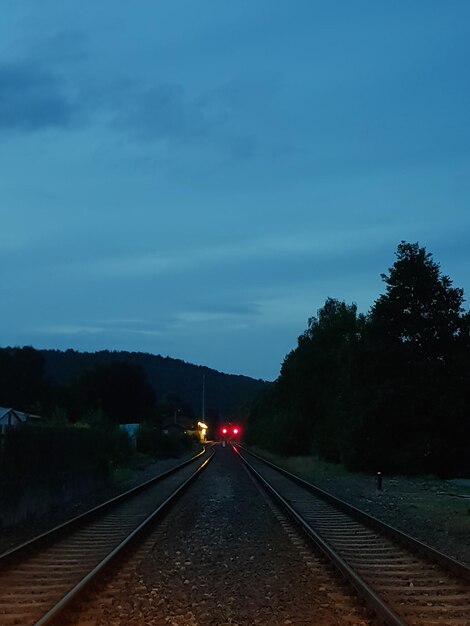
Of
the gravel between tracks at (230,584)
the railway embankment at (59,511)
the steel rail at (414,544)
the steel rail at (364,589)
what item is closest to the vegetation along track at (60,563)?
the gravel between tracks at (230,584)

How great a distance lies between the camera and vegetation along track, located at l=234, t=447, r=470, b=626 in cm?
802

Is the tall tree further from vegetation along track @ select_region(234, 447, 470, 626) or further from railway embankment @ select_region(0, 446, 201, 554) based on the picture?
vegetation along track @ select_region(234, 447, 470, 626)

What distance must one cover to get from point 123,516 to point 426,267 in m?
26.9

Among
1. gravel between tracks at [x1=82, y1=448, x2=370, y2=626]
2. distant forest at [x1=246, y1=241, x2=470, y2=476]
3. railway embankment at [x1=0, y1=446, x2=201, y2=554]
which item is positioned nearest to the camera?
gravel between tracks at [x1=82, y1=448, x2=370, y2=626]

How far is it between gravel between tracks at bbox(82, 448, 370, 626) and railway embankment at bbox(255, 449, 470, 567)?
280 cm

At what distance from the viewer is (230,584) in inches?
386

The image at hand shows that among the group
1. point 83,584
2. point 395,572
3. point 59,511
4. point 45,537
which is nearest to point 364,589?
point 395,572

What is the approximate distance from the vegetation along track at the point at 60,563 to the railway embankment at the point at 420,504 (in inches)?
221

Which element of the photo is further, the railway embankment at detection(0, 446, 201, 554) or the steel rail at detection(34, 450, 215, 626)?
the railway embankment at detection(0, 446, 201, 554)

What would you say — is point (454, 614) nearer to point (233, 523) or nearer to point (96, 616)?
point (96, 616)

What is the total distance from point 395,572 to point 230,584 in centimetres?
244

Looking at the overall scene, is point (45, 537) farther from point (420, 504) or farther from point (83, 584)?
point (420, 504)

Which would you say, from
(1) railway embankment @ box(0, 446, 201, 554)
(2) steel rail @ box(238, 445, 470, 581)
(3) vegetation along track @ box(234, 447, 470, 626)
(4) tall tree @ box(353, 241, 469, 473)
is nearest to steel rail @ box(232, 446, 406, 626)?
(3) vegetation along track @ box(234, 447, 470, 626)

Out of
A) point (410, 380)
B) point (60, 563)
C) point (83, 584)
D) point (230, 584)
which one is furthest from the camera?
point (410, 380)
